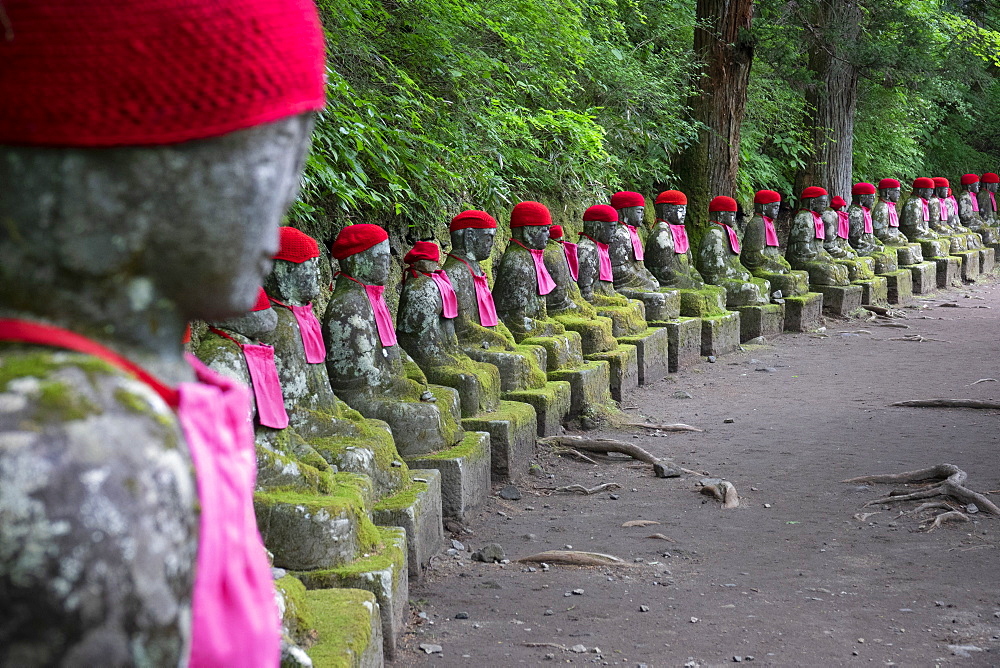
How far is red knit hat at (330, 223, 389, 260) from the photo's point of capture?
4.64 m

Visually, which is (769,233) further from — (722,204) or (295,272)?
(295,272)

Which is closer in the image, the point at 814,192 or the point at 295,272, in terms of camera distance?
the point at 295,272

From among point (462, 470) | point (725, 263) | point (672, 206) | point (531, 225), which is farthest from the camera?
point (725, 263)

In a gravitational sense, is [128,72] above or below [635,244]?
above

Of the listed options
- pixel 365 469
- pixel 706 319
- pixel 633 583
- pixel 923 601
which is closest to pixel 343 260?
pixel 365 469

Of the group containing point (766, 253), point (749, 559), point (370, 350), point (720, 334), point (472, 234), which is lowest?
point (749, 559)

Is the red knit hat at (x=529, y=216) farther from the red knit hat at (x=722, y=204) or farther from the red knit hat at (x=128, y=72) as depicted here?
the red knit hat at (x=128, y=72)

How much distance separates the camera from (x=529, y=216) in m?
7.17

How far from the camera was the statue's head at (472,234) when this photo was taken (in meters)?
6.20

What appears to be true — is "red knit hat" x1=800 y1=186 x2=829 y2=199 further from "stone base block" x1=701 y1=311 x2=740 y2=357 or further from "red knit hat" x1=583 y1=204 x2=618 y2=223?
"red knit hat" x1=583 y1=204 x2=618 y2=223

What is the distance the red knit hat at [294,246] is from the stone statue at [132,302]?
108 inches

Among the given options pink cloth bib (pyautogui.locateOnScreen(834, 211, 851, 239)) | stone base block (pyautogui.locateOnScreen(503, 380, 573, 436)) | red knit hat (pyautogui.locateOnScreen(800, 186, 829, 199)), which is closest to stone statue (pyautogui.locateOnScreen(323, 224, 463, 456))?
stone base block (pyautogui.locateOnScreen(503, 380, 573, 436))

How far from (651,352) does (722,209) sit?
3.06 metres

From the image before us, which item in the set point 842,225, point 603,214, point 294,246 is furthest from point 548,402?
point 842,225
